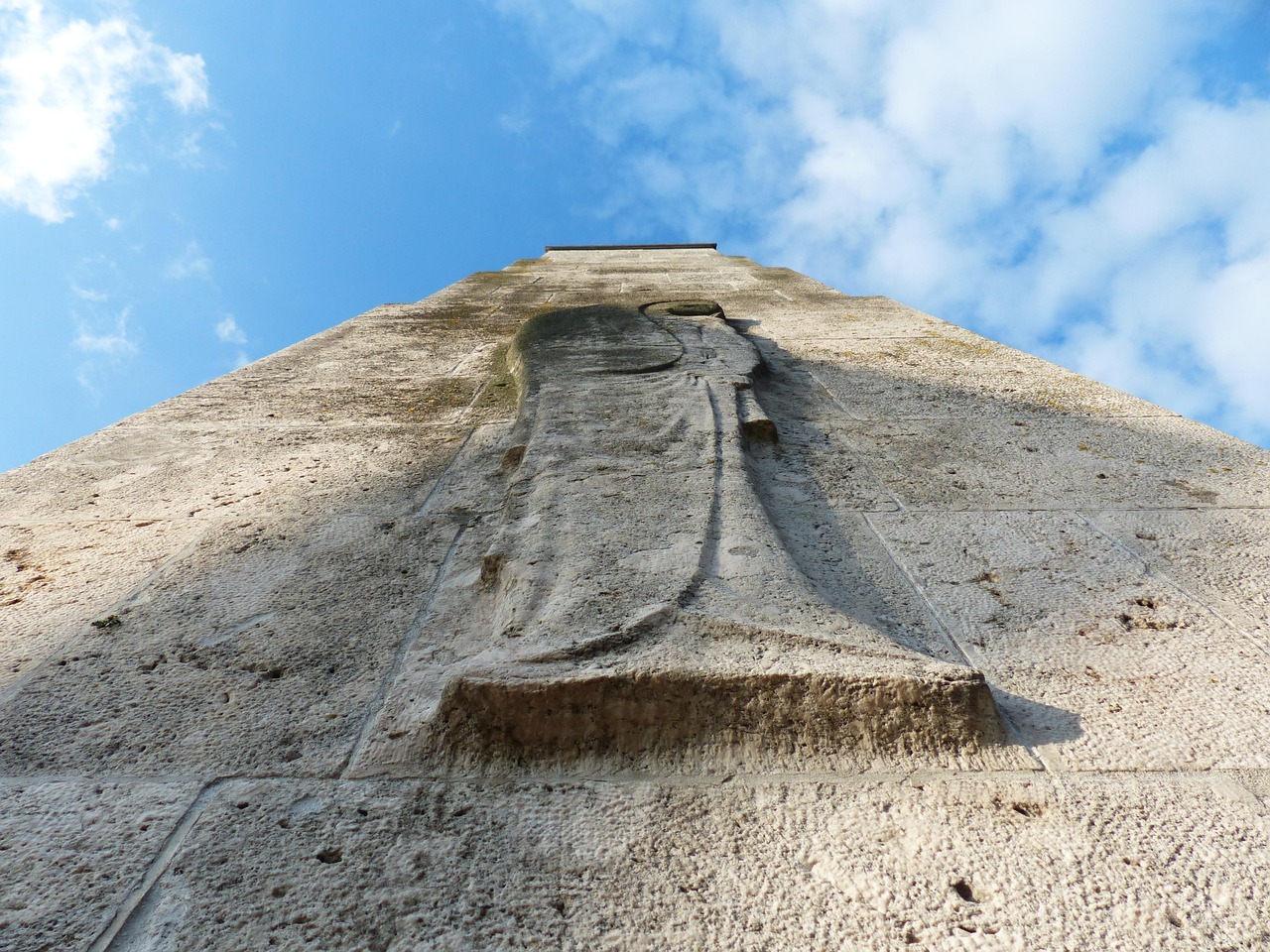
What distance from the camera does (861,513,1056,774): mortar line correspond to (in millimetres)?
962

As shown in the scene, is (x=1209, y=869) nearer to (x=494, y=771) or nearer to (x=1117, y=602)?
(x=1117, y=602)

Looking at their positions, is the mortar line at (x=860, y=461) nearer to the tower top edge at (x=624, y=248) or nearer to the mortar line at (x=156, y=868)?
the mortar line at (x=156, y=868)

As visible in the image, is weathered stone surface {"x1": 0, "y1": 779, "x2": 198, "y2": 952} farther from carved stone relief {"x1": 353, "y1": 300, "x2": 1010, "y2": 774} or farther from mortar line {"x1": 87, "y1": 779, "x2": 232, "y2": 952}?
carved stone relief {"x1": 353, "y1": 300, "x2": 1010, "y2": 774}

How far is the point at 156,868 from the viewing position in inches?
31.8

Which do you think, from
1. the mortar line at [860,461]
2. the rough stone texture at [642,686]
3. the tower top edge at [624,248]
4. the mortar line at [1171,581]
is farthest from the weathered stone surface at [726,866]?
the tower top edge at [624,248]

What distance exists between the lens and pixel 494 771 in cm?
93

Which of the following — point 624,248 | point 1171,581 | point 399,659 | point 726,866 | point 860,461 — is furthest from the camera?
point 624,248

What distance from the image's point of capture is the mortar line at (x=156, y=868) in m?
0.74

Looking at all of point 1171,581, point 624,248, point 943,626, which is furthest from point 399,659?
point 624,248

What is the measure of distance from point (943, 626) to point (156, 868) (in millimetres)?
1075

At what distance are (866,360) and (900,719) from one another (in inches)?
76.2

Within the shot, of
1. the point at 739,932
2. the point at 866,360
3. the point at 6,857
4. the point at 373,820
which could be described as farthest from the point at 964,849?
the point at 866,360

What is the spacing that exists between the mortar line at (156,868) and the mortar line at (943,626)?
0.97 meters

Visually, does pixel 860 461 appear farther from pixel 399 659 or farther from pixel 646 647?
pixel 399 659
